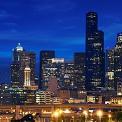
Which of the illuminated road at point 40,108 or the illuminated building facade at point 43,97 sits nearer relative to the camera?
the illuminated road at point 40,108

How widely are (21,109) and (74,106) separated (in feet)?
55.4

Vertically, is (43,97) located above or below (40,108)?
above

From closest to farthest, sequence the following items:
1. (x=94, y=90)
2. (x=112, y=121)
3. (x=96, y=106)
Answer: (x=112, y=121)
(x=96, y=106)
(x=94, y=90)

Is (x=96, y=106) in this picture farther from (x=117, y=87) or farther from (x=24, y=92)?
(x=117, y=87)

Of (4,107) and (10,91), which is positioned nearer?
(4,107)

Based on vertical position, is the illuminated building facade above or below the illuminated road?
above

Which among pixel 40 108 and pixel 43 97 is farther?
pixel 43 97

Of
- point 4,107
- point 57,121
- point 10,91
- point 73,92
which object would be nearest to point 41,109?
point 4,107

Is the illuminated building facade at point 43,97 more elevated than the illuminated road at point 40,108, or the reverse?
the illuminated building facade at point 43,97

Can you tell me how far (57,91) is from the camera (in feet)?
590

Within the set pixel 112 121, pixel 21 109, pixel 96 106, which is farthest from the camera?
pixel 96 106

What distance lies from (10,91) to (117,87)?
3148 cm

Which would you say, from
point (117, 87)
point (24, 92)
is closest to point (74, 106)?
point (24, 92)

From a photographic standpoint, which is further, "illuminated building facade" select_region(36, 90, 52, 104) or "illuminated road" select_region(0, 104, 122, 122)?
"illuminated building facade" select_region(36, 90, 52, 104)
